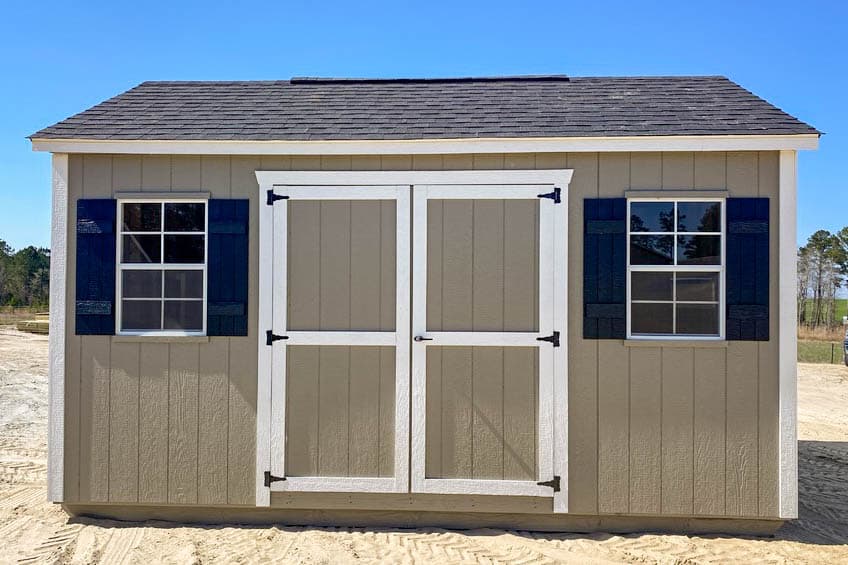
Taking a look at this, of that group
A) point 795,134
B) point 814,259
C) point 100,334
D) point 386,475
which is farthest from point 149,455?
point 814,259

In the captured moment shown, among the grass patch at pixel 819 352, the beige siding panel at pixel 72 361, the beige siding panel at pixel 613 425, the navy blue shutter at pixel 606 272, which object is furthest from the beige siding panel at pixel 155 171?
the grass patch at pixel 819 352

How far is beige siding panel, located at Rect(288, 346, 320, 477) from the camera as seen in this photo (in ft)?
13.2

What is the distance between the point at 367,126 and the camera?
4.21m

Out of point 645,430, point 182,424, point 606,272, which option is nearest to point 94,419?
point 182,424

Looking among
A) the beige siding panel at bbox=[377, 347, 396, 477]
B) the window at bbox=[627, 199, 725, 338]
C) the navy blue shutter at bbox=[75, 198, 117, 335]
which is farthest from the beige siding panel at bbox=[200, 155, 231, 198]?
the window at bbox=[627, 199, 725, 338]

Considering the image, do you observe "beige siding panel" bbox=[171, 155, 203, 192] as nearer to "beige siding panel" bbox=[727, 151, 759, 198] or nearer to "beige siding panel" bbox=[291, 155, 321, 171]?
"beige siding panel" bbox=[291, 155, 321, 171]

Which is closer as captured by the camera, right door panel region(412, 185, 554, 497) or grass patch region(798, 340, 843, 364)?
right door panel region(412, 185, 554, 497)

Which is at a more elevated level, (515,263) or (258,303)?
(515,263)

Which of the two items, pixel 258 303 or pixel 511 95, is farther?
pixel 511 95

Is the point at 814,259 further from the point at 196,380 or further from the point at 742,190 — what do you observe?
the point at 196,380

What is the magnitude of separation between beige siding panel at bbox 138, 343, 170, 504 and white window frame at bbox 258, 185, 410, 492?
804mm

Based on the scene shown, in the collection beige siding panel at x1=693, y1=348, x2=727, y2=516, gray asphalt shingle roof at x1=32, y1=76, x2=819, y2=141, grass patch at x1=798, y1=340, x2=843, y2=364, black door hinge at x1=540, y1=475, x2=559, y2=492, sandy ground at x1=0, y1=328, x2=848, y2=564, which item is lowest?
sandy ground at x1=0, y1=328, x2=848, y2=564

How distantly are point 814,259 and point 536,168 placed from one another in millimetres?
23978

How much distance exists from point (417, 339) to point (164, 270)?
2012 millimetres
